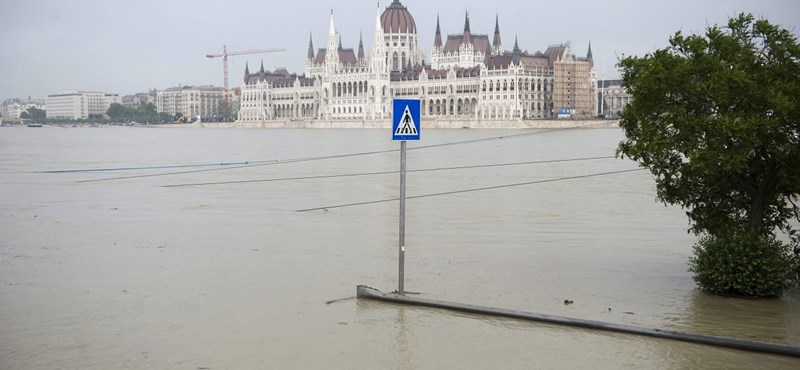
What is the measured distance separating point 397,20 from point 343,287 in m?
156

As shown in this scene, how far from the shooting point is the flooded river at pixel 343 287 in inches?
275

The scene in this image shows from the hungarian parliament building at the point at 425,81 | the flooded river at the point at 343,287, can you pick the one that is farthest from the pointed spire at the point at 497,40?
the flooded river at the point at 343,287

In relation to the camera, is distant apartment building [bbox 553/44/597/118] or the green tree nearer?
the green tree

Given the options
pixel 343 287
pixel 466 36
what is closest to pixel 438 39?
pixel 466 36

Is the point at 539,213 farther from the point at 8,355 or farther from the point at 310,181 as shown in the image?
the point at 8,355

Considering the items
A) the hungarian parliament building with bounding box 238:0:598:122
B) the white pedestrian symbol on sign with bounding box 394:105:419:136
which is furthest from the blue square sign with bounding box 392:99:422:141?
the hungarian parliament building with bounding box 238:0:598:122

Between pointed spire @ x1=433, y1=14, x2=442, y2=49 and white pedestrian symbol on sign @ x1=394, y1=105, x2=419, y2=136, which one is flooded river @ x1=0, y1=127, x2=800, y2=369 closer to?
white pedestrian symbol on sign @ x1=394, y1=105, x2=419, y2=136

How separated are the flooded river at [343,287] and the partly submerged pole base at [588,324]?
0.08m

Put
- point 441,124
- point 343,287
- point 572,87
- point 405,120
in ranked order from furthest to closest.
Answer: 1. point 441,124
2. point 572,87
3. point 343,287
4. point 405,120

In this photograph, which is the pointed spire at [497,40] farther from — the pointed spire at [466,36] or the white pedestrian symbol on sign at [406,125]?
the white pedestrian symbol on sign at [406,125]

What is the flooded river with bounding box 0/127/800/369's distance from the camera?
6988mm

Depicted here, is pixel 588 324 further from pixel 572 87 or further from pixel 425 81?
pixel 425 81

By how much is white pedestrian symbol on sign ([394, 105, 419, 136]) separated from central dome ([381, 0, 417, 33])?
155110mm

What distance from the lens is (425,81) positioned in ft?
484
